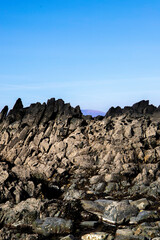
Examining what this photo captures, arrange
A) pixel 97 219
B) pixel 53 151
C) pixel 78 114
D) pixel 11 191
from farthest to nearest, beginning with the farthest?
1. pixel 78 114
2. pixel 53 151
3. pixel 11 191
4. pixel 97 219

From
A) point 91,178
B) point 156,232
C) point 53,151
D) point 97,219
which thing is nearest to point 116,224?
point 97,219

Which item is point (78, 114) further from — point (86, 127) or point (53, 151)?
point (53, 151)

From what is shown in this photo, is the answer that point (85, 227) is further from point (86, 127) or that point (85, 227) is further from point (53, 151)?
point (86, 127)

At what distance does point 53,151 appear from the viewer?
3341 cm

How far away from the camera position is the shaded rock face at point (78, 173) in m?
21.4

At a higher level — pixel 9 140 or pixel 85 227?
pixel 9 140

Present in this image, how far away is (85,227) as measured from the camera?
69.8 feet

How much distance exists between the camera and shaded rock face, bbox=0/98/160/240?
70.3 ft

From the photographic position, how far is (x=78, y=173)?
3048 centimetres

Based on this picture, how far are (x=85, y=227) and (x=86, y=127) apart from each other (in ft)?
51.6

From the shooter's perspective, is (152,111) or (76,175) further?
(152,111)

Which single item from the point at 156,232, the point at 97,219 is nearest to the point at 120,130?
the point at 97,219

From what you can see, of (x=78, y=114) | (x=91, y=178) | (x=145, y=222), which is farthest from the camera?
(x=78, y=114)

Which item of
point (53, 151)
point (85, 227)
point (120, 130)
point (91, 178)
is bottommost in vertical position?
point (85, 227)
